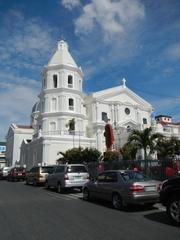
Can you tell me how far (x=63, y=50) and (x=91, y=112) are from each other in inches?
539

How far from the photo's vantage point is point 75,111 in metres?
51.2

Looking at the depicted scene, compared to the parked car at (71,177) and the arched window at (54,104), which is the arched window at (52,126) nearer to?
the arched window at (54,104)

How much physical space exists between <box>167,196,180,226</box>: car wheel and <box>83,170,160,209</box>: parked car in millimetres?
2032

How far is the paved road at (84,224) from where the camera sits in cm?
665

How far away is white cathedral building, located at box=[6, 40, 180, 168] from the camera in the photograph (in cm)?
4656

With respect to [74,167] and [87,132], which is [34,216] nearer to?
[74,167]

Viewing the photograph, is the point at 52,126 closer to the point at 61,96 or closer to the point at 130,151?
the point at 61,96

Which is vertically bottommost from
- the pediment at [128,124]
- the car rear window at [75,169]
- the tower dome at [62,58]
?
the car rear window at [75,169]

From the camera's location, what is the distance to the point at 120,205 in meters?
10.5

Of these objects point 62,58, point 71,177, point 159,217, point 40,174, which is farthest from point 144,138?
point 62,58

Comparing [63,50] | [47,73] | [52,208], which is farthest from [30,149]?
[52,208]

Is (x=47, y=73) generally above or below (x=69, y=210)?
above

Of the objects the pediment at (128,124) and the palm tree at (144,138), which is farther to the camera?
the pediment at (128,124)

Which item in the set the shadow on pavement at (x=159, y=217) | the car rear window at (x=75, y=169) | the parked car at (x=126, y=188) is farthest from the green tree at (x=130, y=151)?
the shadow on pavement at (x=159, y=217)
